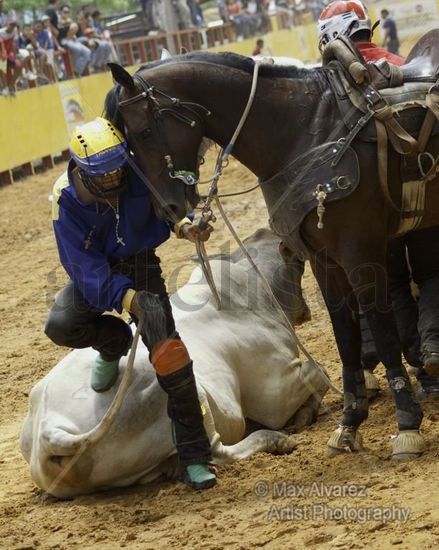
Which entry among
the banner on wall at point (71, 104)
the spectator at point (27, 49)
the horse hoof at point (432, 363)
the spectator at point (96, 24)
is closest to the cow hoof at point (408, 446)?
the horse hoof at point (432, 363)

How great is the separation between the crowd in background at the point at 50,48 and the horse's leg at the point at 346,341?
12.5m

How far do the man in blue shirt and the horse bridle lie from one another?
166 mm

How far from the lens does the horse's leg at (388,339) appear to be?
4746 millimetres

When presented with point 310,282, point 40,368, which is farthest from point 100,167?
point 310,282

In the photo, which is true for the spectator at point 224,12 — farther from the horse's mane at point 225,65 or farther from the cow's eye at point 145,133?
the cow's eye at point 145,133

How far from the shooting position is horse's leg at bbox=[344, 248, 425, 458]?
4.75m

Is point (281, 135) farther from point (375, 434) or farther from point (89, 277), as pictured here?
point (375, 434)

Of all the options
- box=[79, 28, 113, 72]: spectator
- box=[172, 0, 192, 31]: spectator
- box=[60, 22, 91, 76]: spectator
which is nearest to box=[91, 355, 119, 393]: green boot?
box=[60, 22, 91, 76]: spectator

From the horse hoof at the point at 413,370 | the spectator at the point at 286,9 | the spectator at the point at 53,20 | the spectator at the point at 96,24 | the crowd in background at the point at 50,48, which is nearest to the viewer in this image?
the horse hoof at the point at 413,370

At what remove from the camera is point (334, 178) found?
183 inches

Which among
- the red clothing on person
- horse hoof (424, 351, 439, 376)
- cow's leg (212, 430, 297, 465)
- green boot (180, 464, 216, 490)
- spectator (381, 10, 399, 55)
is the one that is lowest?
spectator (381, 10, 399, 55)

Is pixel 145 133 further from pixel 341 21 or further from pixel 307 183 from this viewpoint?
pixel 341 21

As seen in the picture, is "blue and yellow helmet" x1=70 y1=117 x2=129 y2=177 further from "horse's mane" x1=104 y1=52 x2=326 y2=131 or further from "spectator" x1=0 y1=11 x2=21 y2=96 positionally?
"spectator" x1=0 y1=11 x2=21 y2=96

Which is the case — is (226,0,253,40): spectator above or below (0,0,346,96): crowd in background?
below
